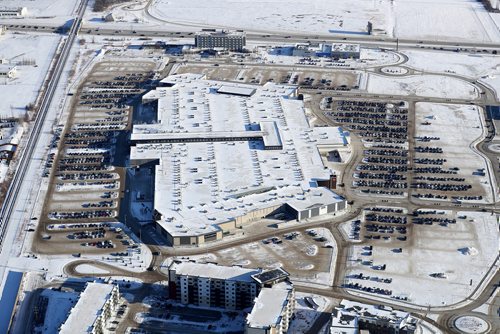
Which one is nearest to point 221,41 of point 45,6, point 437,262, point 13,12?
point 13,12

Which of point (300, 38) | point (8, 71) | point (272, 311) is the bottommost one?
point (272, 311)

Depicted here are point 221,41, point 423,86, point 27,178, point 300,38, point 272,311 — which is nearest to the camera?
point 272,311

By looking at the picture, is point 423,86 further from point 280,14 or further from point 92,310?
point 92,310

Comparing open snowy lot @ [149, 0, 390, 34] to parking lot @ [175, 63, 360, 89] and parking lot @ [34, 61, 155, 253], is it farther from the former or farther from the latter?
parking lot @ [34, 61, 155, 253]

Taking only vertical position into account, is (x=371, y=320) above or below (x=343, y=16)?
below

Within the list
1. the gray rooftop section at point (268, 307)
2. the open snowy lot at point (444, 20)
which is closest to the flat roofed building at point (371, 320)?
the gray rooftop section at point (268, 307)

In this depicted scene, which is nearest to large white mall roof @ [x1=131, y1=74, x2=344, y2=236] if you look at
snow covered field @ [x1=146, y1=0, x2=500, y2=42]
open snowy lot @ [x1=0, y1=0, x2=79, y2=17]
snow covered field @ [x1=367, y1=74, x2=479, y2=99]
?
snow covered field @ [x1=367, y1=74, x2=479, y2=99]

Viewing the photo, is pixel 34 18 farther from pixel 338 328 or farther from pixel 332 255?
pixel 338 328
